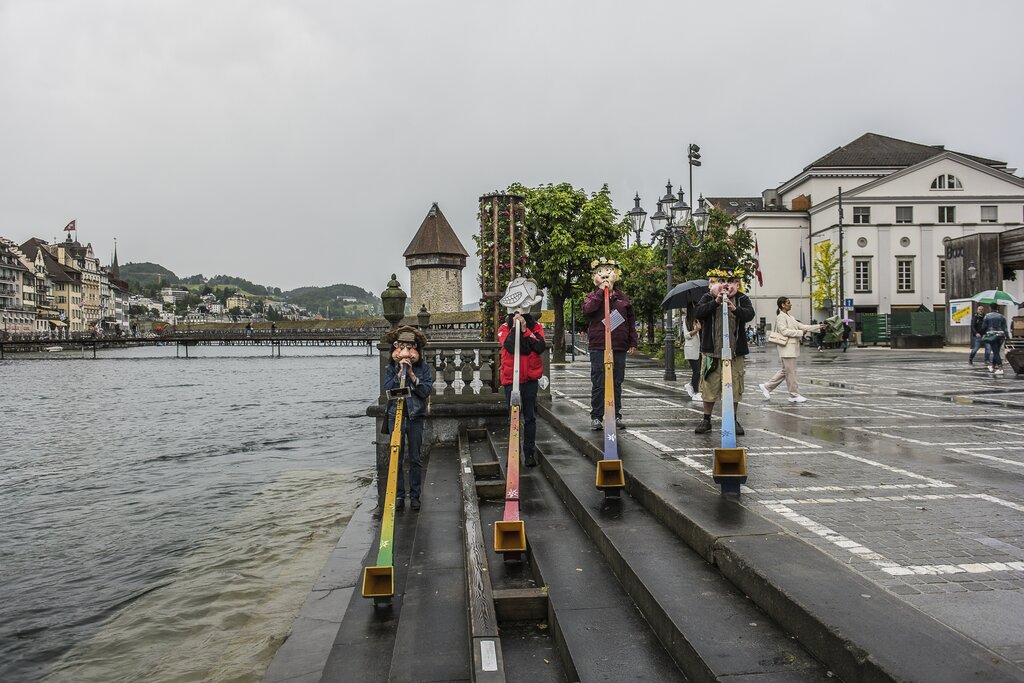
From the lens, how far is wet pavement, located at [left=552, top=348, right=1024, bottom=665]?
3758 millimetres

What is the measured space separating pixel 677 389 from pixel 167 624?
12.2 metres

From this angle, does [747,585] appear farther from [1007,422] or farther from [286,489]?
[286,489]

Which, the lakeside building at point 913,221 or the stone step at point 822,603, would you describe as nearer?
the stone step at point 822,603

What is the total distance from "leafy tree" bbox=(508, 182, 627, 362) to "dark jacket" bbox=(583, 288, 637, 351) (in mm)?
22186

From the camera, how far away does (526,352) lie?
26.5ft

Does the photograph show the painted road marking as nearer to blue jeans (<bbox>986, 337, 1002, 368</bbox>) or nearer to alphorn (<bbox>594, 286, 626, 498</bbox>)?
alphorn (<bbox>594, 286, 626, 498</bbox>)

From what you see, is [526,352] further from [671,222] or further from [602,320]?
[671,222]

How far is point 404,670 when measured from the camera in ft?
13.6

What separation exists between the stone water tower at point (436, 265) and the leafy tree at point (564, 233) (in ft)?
148

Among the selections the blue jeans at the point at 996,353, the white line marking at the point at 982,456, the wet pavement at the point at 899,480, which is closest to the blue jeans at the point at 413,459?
the wet pavement at the point at 899,480

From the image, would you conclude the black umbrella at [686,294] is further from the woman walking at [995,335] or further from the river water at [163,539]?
the woman walking at [995,335]

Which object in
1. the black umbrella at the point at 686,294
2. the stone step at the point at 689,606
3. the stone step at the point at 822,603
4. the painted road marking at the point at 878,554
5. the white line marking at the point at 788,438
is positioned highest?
the black umbrella at the point at 686,294

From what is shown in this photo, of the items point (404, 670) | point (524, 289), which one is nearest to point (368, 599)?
point (404, 670)

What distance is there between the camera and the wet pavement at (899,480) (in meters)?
3.76
